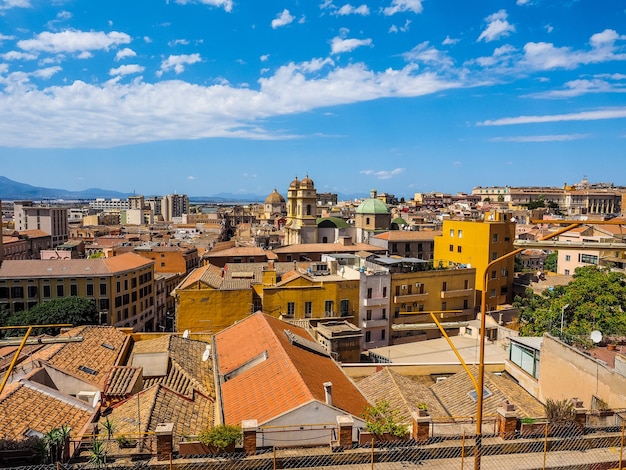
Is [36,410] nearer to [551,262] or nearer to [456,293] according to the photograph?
[456,293]

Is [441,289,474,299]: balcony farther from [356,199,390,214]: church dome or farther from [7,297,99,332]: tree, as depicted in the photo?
[356,199,390,214]: church dome

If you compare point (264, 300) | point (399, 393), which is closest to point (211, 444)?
point (399, 393)

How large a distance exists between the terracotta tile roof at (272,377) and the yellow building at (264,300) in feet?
26.1

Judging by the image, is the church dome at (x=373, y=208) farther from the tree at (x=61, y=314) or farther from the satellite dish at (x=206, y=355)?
the satellite dish at (x=206, y=355)

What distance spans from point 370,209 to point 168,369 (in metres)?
56.1

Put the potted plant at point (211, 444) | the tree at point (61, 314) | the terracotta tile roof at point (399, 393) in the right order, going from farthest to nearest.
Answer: the tree at point (61, 314) → the terracotta tile roof at point (399, 393) → the potted plant at point (211, 444)

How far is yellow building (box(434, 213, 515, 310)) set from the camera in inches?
1743

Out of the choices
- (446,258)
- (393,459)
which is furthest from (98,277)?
(393,459)

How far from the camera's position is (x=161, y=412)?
15461 mm

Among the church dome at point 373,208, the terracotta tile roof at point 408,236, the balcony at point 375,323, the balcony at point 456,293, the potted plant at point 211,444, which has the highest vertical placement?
the church dome at point 373,208

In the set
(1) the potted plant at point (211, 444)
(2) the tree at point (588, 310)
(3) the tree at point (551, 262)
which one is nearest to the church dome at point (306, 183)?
(3) the tree at point (551, 262)

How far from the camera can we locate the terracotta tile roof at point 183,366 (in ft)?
63.8

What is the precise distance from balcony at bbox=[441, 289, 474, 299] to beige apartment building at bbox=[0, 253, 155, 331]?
100 ft

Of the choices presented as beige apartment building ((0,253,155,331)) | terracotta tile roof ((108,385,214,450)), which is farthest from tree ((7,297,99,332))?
terracotta tile roof ((108,385,214,450))
